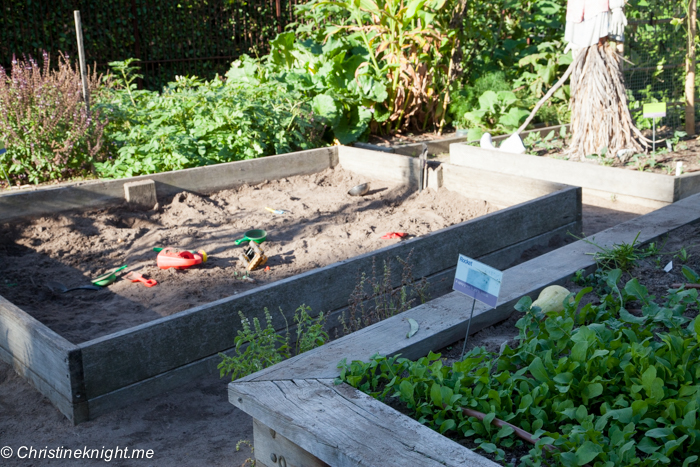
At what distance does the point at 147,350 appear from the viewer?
2.96 m

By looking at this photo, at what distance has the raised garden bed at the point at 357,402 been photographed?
1696mm

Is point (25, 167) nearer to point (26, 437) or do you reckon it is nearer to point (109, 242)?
point (109, 242)

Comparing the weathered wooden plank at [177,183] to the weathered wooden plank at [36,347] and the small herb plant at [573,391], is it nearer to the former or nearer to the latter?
the weathered wooden plank at [36,347]

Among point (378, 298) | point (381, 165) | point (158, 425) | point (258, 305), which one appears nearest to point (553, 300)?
point (378, 298)

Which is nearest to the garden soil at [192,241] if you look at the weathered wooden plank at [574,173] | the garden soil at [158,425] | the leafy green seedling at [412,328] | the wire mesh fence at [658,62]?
the garden soil at [158,425]

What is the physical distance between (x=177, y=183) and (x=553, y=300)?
13.4 ft

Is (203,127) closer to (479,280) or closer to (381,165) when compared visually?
(381,165)

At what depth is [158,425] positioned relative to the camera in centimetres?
284

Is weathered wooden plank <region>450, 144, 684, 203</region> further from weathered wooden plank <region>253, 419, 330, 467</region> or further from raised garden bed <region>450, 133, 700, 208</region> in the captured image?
weathered wooden plank <region>253, 419, 330, 467</region>

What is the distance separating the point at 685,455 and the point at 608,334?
1.92ft

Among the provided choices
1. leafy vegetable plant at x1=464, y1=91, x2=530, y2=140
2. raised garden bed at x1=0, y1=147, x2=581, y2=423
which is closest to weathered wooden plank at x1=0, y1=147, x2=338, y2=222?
raised garden bed at x1=0, y1=147, x2=581, y2=423

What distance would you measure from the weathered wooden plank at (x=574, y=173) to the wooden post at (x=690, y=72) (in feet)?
7.57

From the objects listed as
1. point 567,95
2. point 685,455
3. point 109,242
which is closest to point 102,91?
point 109,242

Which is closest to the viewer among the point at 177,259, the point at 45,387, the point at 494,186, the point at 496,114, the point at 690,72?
the point at 45,387
